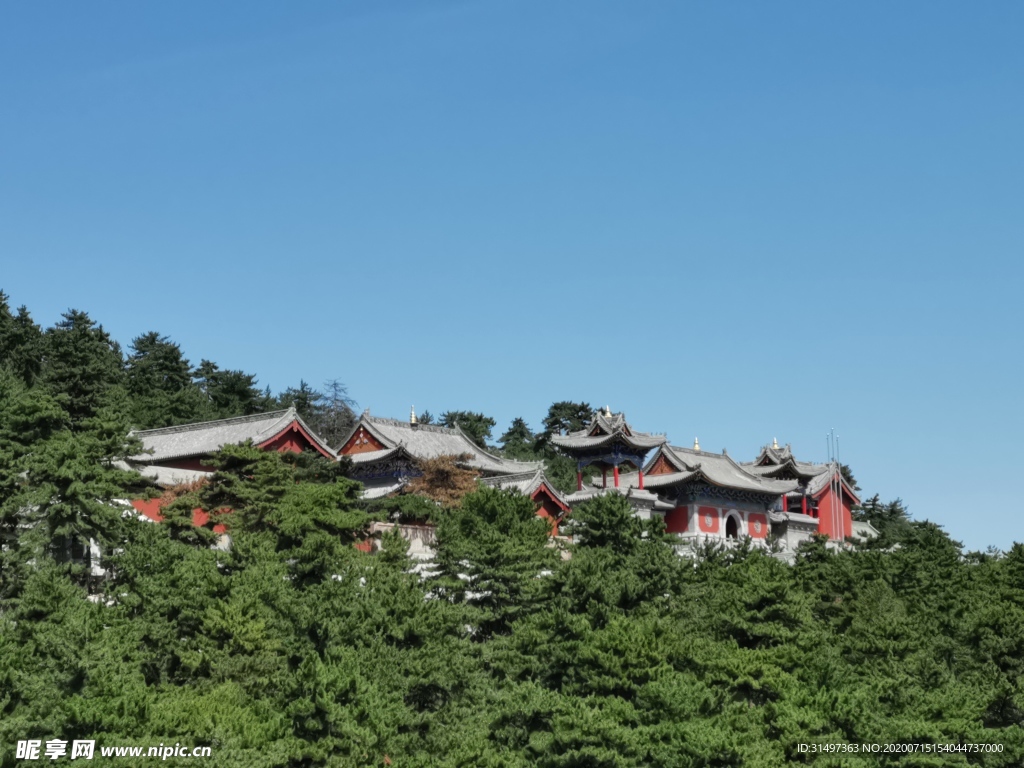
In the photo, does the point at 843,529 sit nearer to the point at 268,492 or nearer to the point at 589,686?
the point at 268,492

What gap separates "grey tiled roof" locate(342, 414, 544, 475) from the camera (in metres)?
46.5

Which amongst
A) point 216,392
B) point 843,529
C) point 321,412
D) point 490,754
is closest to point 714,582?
point 490,754

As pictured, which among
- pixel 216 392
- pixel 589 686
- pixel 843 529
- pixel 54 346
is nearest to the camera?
pixel 589 686

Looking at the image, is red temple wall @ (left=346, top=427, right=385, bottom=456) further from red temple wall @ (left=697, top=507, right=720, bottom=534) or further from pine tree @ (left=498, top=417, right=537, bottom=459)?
pine tree @ (left=498, top=417, right=537, bottom=459)

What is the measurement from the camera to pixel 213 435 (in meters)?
43.2

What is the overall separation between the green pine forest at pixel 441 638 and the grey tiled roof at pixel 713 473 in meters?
16.5

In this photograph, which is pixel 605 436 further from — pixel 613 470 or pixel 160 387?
pixel 160 387

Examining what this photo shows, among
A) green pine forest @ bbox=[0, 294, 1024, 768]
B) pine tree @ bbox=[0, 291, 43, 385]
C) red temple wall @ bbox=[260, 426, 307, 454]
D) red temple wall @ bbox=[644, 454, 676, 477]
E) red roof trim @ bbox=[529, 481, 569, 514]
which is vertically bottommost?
green pine forest @ bbox=[0, 294, 1024, 768]

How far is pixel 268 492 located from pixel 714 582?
10.6 m

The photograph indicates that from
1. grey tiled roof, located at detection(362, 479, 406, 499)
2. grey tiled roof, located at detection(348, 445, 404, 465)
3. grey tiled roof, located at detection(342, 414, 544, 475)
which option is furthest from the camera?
grey tiled roof, located at detection(342, 414, 544, 475)

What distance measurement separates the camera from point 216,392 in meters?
66.9

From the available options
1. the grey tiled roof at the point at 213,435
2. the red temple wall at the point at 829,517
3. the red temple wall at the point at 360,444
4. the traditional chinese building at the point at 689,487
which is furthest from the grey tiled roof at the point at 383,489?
the red temple wall at the point at 829,517

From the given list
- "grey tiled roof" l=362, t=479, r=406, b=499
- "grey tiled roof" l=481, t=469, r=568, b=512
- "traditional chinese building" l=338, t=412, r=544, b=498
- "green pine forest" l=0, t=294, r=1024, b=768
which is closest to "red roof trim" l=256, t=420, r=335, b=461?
"traditional chinese building" l=338, t=412, r=544, b=498

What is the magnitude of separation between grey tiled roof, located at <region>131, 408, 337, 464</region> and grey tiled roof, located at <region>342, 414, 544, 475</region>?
11.5 ft
